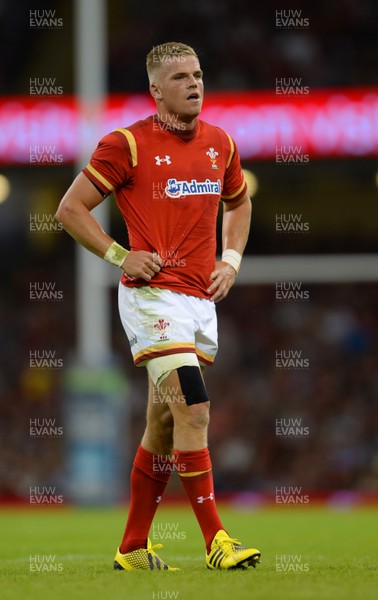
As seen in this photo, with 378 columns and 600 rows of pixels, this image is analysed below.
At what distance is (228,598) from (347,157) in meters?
9.56

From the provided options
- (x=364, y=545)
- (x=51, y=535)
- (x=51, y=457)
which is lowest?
(x=51, y=457)

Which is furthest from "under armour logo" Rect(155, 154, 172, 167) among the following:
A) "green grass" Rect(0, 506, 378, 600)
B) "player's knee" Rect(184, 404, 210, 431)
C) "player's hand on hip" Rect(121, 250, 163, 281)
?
"green grass" Rect(0, 506, 378, 600)

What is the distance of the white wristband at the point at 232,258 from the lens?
5164 mm

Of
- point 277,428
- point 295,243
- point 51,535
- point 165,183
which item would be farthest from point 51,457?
point 165,183

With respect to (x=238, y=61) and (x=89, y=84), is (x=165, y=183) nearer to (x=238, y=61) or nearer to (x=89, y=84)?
(x=89, y=84)

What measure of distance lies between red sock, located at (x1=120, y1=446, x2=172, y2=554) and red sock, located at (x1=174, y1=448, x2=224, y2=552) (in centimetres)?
29

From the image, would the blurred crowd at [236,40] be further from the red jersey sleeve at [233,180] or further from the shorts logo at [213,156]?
the shorts logo at [213,156]

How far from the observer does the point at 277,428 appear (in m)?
15.0

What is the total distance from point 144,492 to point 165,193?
125 centimetres

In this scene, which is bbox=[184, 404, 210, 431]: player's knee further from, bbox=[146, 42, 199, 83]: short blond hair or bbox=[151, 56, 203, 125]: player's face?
bbox=[146, 42, 199, 83]: short blond hair

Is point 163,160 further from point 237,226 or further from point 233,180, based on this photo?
point 237,226

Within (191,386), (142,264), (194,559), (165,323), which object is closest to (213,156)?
(142,264)

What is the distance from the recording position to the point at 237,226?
212 inches

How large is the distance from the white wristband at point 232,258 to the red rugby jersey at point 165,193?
0.16m
